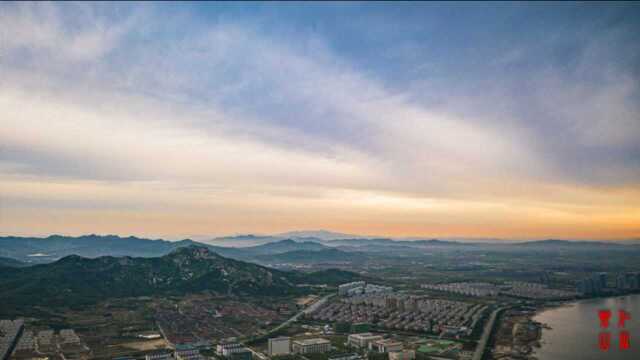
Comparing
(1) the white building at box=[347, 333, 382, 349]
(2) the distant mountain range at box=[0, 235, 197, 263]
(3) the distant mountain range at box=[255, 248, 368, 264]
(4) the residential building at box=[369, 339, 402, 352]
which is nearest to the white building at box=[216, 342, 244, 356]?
(1) the white building at box=[347, 333, 382, 349]

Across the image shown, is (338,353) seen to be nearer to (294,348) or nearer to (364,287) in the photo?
(294,348)

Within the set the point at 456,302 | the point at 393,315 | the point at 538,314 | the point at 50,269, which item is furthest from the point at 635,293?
the point at 50,269

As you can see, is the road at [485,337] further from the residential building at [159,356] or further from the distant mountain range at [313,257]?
the distant mountain range at [313,257]

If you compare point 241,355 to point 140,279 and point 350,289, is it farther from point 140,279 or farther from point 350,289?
point 140,279

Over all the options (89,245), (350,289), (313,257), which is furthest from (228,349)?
(89,245)

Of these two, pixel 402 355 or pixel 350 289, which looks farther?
pixel 350 289

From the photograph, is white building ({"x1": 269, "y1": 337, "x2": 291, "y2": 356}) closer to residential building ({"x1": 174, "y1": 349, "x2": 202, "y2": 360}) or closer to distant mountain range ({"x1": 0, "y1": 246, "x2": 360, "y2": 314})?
residential building ({"x1": 174, "y1": 349, "x2": 202, "y2": 360})
